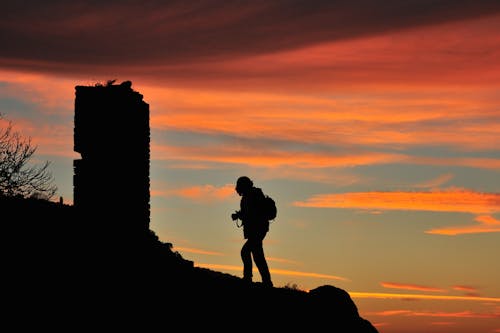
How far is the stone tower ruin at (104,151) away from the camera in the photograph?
27.3m

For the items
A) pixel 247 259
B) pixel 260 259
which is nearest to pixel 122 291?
pixel 247 259

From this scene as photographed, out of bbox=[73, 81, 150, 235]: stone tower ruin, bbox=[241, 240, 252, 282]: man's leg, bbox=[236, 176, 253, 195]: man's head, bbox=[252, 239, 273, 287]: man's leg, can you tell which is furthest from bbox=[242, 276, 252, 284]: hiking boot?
bbox=[73, 81, 150, 235]: stone tower ruin

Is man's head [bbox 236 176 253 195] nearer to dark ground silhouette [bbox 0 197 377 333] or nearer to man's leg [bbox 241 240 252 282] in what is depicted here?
man's leg [bbox 241 240 252 282]

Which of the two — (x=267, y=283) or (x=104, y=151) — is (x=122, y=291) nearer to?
(x=267, y=283)

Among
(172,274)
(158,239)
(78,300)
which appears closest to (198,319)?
(78,300)

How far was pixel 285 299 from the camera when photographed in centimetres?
1955

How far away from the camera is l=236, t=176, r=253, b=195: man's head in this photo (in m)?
18.2

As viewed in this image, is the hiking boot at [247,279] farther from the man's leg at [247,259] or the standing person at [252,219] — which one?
the standing person at [252,219]

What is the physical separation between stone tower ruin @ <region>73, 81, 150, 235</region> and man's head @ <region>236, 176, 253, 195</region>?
941cm

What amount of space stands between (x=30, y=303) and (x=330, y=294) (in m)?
7.59

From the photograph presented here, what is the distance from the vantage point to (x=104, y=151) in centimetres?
2747

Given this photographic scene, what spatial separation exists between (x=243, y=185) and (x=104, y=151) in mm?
10254

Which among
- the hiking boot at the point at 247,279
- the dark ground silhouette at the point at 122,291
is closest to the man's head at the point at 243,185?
the hiking boot at the point at 247,279

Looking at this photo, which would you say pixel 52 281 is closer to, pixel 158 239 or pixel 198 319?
pixel 198 319
